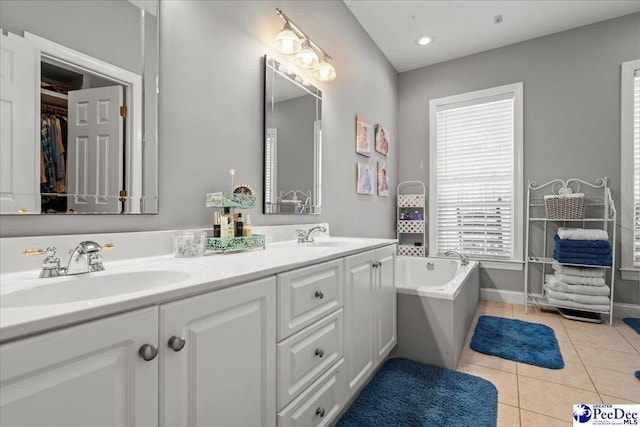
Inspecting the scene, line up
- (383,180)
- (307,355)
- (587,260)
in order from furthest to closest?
(383,180), (587,260), (307,355)

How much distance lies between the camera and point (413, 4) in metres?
2.74

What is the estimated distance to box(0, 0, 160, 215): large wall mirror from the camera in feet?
3.04

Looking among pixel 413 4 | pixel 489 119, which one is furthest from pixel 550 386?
pixel 413 4

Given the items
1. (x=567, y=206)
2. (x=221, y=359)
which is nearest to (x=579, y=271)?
(x=567, y=206)

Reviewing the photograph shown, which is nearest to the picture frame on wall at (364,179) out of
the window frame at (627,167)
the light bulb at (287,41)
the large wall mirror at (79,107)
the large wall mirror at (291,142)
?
the large wall mirror at (291,142)

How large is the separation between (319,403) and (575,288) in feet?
8.79

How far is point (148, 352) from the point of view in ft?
2.18

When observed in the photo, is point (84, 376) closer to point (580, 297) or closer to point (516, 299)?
point (580, 297)

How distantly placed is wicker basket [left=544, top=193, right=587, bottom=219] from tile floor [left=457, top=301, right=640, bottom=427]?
0.99m

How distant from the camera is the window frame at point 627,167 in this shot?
9.35ft

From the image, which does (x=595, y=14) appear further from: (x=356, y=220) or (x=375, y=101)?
(x=356, y=220)

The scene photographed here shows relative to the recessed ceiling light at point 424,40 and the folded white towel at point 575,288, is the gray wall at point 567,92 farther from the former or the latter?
the recessed ceiling light at point 424,40

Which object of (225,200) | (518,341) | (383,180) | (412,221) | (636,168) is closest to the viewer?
(225,200)

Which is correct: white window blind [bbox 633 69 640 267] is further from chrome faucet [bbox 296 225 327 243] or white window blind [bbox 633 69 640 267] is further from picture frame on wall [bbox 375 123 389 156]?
chrome faucet [bbox 296 225 327 243]
